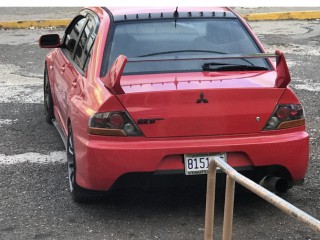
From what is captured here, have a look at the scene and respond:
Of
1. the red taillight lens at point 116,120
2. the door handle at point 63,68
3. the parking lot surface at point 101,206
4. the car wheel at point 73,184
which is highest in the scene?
the red taillight lens at point 116,120

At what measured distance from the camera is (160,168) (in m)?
4.55

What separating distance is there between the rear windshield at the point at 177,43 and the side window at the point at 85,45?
31 centimetres

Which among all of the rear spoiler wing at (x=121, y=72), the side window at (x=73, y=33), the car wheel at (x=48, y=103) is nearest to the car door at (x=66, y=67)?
the side window at (x=73, y=33)

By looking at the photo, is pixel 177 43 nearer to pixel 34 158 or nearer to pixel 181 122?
pixel 181 122

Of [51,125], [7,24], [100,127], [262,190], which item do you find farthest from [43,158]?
[7,24]

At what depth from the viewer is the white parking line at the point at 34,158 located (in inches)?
249

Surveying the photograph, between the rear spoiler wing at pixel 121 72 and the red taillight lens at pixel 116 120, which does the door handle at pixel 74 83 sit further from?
the red taillight lens at pixel 116 120

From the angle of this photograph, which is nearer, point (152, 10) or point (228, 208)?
point (228, 208)

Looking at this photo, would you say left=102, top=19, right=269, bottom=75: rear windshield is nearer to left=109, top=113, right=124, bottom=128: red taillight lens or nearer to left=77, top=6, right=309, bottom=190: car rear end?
left=77, top=6, right=309, bottom=190: car rear end

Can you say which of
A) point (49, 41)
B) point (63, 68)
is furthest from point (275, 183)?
point (49, 41)

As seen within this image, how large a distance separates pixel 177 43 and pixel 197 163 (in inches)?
48.5

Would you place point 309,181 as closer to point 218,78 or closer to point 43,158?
point 218,78

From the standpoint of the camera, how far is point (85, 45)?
583 cm

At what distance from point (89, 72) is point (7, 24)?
38.5 feet
